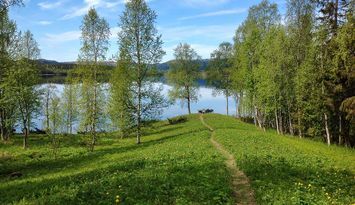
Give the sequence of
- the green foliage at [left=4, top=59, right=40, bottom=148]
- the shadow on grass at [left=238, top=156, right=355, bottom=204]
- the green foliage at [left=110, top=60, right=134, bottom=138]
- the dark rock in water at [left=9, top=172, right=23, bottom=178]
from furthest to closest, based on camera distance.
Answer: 1. the green foliage at [left=4, top=59, right=40, bottom=148]
2. the green foliage at [left=110, top=60, right=134, bottom=138]
3. the dark rock in water at [left=9, top=172, right=23, bottom=178]
4. the shadow on grass at [left=238, top=156, right=355, bottom=204]

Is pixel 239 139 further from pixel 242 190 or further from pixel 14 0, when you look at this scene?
pixel 14 0

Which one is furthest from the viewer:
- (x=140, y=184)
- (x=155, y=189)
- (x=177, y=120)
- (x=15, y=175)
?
(x=177, y=120)

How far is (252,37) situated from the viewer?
204 ft

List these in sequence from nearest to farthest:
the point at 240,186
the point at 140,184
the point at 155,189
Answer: the point at 155,189 < the point at 140,184 < the point at 240,186

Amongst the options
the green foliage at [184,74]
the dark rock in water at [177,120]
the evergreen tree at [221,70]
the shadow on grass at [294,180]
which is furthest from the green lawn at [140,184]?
the evergreen tree at [221,70]

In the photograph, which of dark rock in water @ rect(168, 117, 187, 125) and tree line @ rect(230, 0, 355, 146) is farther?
dark rock in water @ rect(168, 117, 187, 125)

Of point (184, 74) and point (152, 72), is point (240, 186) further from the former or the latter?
point (184, 74)

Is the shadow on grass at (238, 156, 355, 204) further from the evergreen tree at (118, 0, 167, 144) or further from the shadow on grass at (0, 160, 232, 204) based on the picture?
the evergreen tree at (118, 0, 167, 144)

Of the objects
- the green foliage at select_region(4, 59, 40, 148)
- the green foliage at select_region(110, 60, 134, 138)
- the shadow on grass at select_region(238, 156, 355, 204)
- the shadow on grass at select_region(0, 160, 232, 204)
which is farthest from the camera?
the green foliage at select_region(4, 59, 40, 148)

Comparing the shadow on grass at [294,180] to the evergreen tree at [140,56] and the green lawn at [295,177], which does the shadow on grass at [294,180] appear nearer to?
the green lawn at [295,177]

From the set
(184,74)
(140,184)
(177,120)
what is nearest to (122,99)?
(140,184)

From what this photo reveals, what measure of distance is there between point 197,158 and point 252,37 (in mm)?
42952

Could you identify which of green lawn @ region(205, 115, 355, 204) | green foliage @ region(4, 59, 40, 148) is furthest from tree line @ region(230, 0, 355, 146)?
green foliage @ region(4, 59, 40, 148)

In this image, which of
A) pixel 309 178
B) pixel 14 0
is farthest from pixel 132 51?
pixel 309 178
